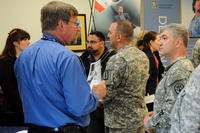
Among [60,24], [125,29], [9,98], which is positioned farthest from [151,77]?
[60,24]

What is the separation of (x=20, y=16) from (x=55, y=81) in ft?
8.94

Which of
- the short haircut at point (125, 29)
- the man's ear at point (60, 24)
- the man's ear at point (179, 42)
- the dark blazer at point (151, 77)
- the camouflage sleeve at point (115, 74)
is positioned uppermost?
the man's ear at point (60, 24)

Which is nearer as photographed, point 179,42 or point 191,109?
point 191,109

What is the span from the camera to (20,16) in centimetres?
434

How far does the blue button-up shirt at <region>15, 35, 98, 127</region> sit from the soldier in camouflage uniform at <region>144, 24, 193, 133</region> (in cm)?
44

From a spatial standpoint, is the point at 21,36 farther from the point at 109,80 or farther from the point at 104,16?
the point at 104,16

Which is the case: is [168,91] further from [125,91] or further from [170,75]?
[125,91]

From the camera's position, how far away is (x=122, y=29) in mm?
2982

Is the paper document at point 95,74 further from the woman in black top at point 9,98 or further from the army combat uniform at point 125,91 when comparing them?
the woman in black top at point 9,98

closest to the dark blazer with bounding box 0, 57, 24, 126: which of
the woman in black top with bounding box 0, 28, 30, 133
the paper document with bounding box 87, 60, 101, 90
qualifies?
the woman in black top with bounding box 0, 28, 30, 133

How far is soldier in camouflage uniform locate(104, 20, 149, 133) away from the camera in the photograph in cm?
281

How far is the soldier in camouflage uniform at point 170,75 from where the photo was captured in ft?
6.77

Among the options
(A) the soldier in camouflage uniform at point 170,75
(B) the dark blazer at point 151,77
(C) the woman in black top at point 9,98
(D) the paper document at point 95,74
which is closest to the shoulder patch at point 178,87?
(A) the soldier in camouflage uniform at point 170,75

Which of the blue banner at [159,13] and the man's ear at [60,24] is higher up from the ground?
the blue banner at [159,13]
